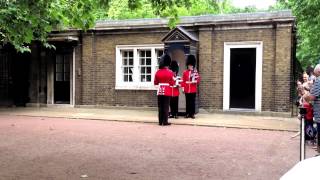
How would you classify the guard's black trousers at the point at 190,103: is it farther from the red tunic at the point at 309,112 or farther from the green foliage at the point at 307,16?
the green foliage at the point at 307,16

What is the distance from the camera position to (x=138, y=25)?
18.8 m

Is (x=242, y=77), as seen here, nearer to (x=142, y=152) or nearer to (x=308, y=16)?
(x=142, y=152)

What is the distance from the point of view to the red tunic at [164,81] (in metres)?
14.0

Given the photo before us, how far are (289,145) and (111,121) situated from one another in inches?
260

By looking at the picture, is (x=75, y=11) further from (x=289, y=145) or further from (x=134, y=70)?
(x=134, y=70)

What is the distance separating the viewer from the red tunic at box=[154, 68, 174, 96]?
13992mm

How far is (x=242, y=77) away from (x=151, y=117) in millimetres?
3906

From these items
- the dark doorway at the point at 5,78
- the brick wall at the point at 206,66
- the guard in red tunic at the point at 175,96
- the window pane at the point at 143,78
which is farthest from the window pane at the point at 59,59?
the guard in red tunic at the point at 175,96

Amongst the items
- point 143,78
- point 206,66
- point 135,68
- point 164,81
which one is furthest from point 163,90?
point 135,68

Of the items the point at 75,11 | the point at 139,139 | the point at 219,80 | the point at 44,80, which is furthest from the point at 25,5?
the point at 44,80

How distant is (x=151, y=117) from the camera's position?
16.0m

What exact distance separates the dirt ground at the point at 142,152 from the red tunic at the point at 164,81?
1130 mm

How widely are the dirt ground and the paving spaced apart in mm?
843

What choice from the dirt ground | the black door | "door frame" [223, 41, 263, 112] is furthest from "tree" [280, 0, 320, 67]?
the dirt ground
